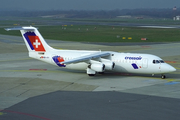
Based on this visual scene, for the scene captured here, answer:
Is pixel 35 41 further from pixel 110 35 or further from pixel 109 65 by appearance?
pixel 110 35

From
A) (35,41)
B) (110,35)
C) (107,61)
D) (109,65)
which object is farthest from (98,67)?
(110,35)

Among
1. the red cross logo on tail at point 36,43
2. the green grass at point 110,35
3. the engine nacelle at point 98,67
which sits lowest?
the engine nacelle at point 98,67

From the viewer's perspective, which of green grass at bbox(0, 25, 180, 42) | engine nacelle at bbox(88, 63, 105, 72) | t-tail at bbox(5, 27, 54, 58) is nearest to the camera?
engine nacelle at bbox(88, 63, 105, 72)

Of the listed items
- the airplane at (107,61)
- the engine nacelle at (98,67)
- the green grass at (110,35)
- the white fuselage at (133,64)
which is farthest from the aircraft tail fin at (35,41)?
the green grass at (110,35)

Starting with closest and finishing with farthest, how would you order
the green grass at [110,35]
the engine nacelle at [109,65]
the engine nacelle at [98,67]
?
the engine nacelle at [98,67]
the engine nacelle at [109,65]
the green grass at [110,35]

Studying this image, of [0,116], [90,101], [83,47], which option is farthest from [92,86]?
[83,47]

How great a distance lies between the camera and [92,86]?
31.3m

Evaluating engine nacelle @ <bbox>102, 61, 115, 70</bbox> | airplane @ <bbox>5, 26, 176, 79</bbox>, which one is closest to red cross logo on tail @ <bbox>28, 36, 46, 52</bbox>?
airplane @ <bbox>5, 26, 176, 79</bbox>

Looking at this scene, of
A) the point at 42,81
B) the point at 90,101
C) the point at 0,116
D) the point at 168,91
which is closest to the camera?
the point at 0,116

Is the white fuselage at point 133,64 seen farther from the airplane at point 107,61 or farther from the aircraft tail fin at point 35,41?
the aircraft tail fin at point 35,41

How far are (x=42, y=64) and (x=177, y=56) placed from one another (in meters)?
23.2

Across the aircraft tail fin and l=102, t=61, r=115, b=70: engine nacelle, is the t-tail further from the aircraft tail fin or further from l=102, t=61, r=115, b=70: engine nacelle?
l=102, t=61, r=115, b=70: engine nacelle

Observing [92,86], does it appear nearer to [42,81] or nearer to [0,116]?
[42,81]

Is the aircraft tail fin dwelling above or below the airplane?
above
